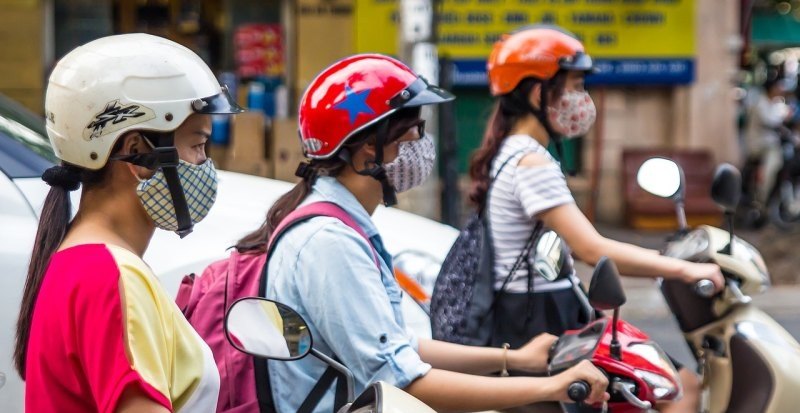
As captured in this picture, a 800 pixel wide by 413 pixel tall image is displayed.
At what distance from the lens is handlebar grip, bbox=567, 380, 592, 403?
9.68ft

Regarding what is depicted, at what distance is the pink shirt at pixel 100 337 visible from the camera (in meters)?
2.09

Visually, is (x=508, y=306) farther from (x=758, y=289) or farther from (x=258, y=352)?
(x=258, y=352)

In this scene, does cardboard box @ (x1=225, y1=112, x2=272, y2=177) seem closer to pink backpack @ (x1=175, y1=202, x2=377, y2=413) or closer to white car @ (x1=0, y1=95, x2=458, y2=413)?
white car @ (x1=0, y1=95, x2=458, y2=413)

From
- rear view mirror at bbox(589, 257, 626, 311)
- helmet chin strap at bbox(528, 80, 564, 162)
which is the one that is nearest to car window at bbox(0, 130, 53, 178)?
helmet chin strap at bbox(528, 80, 564, 162)

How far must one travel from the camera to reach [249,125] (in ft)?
39.7

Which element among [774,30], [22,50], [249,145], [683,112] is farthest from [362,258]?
[774,30]

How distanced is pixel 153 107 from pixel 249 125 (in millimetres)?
9867

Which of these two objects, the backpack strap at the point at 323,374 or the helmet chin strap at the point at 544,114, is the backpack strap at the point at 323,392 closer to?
the backpack strap at the point at 323,374

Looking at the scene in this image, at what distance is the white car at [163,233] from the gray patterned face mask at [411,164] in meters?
1.19

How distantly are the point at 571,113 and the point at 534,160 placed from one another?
0.30 metres

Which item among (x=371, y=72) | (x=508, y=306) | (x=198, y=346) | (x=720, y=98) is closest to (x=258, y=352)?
(x=198, y=346)

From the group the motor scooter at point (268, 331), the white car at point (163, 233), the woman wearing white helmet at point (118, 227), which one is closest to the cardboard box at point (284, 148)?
the white car at point (163, 233)

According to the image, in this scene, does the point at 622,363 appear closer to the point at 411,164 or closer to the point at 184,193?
the point at 411,164

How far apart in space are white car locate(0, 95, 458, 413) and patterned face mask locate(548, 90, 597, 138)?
91cm
